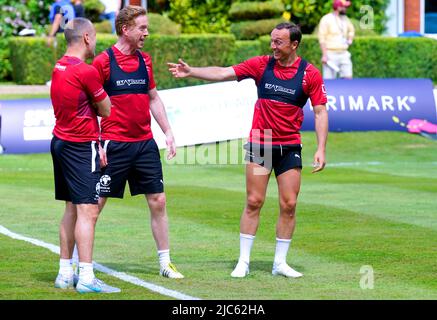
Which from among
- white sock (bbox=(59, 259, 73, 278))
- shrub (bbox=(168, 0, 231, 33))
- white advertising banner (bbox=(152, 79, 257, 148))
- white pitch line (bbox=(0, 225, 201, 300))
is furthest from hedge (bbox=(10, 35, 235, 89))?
white sock (bbox=(59, 259, 73, 278))

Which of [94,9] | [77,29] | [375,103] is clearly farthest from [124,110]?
[94,9]

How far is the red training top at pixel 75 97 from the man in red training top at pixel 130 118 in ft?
1.83

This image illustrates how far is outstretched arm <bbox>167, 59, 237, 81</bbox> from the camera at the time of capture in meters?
10.6

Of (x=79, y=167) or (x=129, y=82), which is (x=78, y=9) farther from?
(x=79, y=167)

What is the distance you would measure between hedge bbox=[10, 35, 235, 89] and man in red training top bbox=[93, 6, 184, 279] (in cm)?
1674

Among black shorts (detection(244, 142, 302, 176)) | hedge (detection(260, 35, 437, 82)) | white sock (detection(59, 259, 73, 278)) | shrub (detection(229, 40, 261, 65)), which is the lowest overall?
hedge (detection(260, 35, 437, 82))

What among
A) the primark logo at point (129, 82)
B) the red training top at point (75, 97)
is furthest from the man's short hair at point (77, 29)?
the primark logo at point (129, 82)

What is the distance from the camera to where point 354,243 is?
12.4 meters

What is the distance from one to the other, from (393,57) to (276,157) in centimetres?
2034

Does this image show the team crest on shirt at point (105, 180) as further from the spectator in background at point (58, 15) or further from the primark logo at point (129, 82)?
the spectator in background at point (58, 15)

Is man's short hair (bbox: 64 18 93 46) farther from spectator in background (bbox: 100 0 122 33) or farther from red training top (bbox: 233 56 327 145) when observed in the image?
spectator in background (bbox: 100 0 122 33)

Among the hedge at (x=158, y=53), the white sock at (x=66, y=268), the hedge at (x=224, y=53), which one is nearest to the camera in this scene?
the white sock at (x=66, y=268)

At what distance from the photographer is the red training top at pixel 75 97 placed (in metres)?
9.54

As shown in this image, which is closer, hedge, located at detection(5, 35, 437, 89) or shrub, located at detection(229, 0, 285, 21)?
hedge, located at detection(5, 35, 437, 89)
